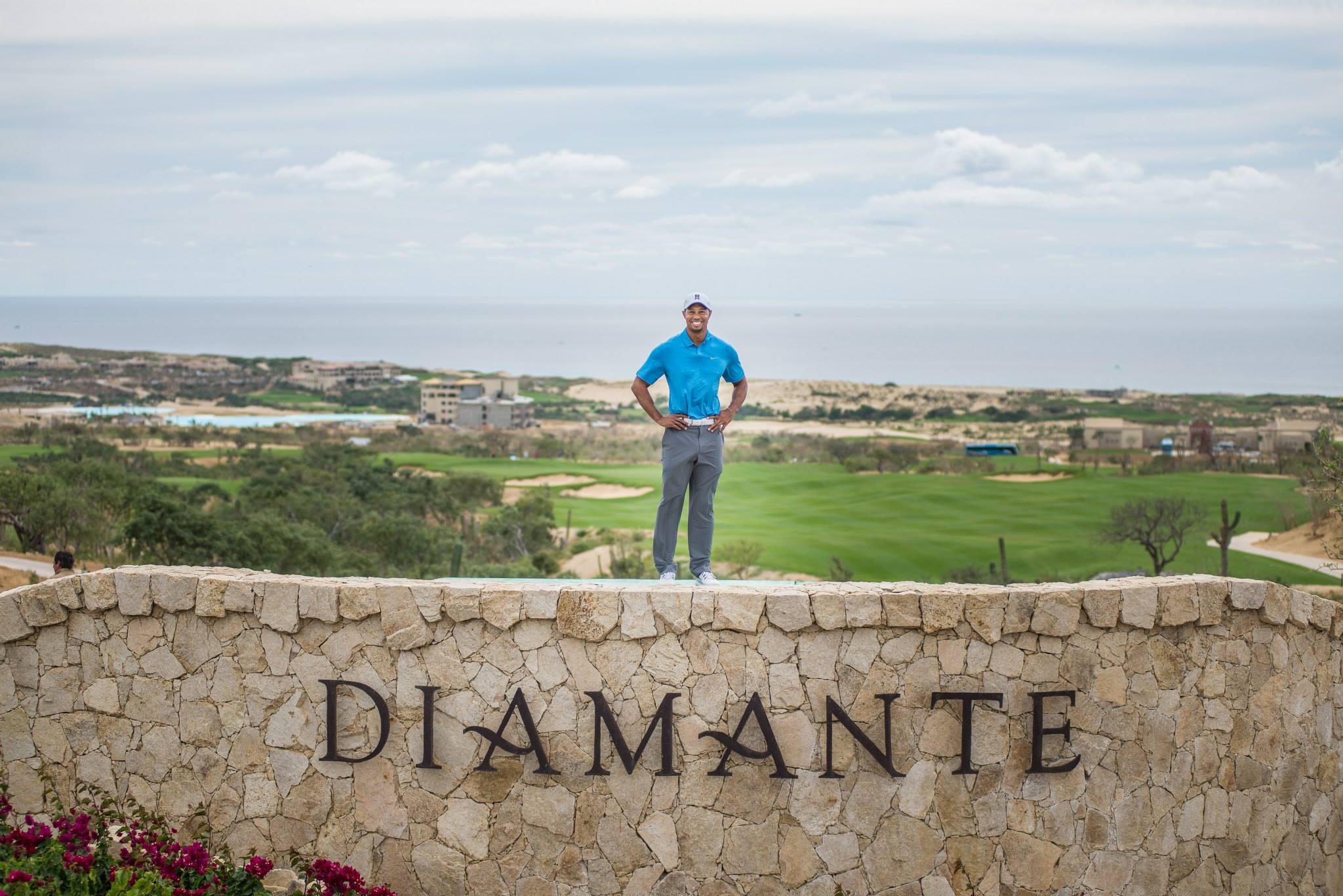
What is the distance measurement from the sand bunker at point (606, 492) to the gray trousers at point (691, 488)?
27.3 meters

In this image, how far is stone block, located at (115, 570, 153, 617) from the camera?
319 inches

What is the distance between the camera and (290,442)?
45781mm

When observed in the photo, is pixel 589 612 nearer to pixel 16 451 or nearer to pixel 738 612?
pixel 738 612

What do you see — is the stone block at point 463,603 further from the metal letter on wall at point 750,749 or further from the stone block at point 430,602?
the metal letter on wall at point 750,749

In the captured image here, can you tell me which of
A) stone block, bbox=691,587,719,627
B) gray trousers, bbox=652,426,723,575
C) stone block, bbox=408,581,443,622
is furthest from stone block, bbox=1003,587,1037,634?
stone block, bbox=408,581,443,622

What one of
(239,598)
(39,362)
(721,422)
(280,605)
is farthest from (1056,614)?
(39,362)

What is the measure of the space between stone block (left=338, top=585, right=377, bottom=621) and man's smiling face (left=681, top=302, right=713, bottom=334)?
299 centimetres

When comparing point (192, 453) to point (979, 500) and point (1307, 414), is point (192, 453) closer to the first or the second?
point (979, 500)

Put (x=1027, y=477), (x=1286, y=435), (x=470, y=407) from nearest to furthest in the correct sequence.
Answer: (x=1286, y=435) < (x=1027, y=477) < (x=470, y=407)

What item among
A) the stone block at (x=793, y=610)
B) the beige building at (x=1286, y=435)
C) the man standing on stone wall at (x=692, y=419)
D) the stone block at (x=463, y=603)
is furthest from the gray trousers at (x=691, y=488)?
the beige building at (x=1286, y=435)

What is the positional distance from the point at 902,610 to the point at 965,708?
0.76 meters

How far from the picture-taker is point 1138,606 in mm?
7938

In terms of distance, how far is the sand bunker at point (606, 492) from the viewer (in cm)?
3700

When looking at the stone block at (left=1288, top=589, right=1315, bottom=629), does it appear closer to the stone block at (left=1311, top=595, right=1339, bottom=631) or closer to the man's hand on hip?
the stone block at (left=1311, top=595, right=1339, bottom=631)
